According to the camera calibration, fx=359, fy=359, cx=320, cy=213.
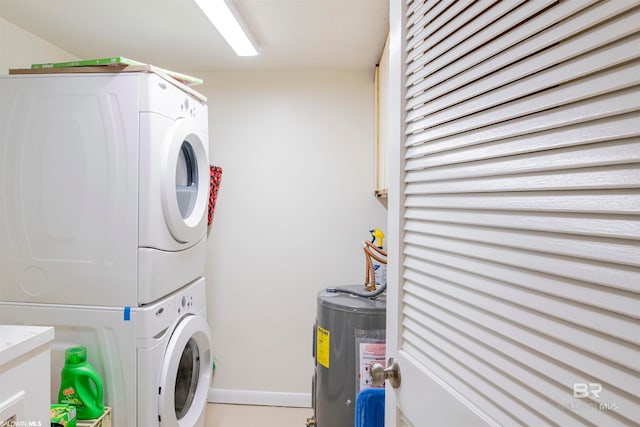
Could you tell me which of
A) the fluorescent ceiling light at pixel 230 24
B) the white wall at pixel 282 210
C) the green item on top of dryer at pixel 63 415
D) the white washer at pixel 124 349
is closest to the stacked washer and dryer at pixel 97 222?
the white washer at pixel 124 349

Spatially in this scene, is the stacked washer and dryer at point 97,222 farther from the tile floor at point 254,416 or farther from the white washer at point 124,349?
the tile floor at point 254,416

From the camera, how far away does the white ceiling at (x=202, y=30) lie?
5.77ft

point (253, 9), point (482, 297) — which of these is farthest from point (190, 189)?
point (482, 297)

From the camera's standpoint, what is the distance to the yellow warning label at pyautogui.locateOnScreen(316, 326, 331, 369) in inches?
70.4

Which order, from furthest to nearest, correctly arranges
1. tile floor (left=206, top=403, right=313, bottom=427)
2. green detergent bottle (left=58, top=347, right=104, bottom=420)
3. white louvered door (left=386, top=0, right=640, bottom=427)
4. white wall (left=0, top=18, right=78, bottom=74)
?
tile floor (left=206, top=403, right=313, bottom=427)
white wall (left=0, top=18, right=78, bottom=74)
green detergent bottle (left=58, top=347, right=104, bottom=420)
white louvered door (left=386, top=0, right=640, bottom=427)

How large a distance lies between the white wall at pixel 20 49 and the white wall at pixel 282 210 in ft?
2.98

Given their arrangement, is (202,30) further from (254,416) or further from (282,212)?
(254,416)

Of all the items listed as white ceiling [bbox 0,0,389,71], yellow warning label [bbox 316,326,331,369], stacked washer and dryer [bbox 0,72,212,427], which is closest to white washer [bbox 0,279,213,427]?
stacked washer and dryer [bbox 0,72,212,427]

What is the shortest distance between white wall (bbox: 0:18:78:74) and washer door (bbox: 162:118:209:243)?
1.02m

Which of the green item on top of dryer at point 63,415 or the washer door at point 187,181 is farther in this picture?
the washer door at point 187,181

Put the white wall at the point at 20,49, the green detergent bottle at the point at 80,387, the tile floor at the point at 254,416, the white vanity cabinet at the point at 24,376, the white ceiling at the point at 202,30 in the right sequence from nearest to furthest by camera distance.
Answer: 1. the white vanity cabinet at the point at 24,376
2. the green detergent bottle at the point at 80,387
3. the white ceiling at the point at 202,30
4. the white wall at the point at 20,49
5. the tile floor at the point at 254,416

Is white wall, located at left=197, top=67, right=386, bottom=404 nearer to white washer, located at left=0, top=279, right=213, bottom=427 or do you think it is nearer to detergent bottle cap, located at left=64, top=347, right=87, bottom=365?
white washer, located at left=0, top=279, right=213, bottom=427

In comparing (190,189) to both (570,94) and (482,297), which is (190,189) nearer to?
(482,297)
